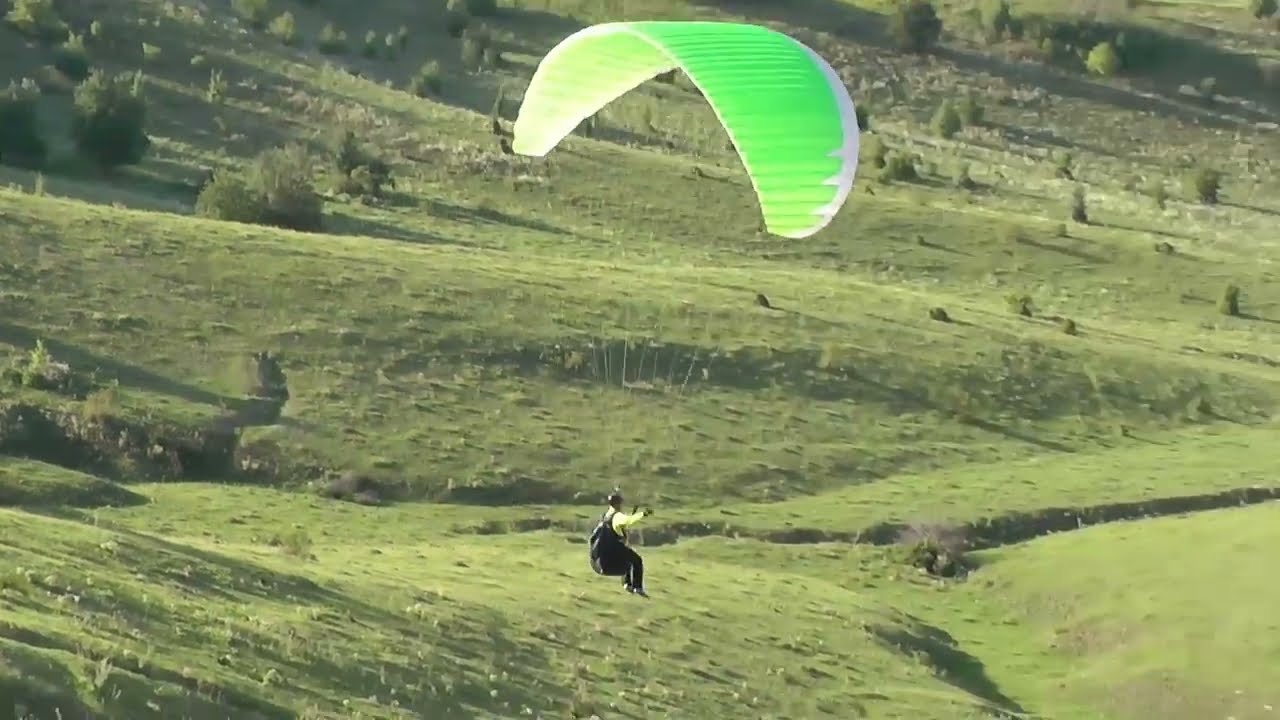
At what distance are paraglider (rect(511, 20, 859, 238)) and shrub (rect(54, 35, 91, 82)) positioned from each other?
44.4 meters

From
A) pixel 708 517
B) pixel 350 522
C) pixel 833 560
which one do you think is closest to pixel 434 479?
pixel 350 522

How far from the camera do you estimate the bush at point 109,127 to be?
53.4m

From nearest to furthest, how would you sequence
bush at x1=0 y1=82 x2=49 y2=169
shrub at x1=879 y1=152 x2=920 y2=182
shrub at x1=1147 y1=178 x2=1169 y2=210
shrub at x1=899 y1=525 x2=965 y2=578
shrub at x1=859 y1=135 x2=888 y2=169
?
shrub at x1=899 y1=525 x2=965 y2=578 < bush at x1=0 y1=82 x2=49 y2=169 < shrub at x1=879 y1=152 x2=920 y2=182 < shrub at x1=859 y1=135 x2=888 y2=169 < shrub at x1=1147 y1=178 x2=1169 y2=210

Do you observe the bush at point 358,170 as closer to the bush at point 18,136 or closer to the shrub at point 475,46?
the bush at point 18,136

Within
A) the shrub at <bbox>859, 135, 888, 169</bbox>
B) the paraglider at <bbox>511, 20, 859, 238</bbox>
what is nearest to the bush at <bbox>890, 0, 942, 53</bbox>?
the shrub at <bbox>859, 135, 888, 169</bbox>

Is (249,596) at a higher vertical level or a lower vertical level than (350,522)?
higher

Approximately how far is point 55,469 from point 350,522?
5.10 meters

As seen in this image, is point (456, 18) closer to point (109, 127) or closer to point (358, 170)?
point (358, 170)

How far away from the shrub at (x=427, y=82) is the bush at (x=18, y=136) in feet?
66.5

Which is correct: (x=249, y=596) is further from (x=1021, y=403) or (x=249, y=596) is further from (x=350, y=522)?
(x=1021, y=403)

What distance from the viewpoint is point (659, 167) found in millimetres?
60094

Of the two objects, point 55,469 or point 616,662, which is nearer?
point 616,662

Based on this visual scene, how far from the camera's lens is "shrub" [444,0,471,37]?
82.1 m

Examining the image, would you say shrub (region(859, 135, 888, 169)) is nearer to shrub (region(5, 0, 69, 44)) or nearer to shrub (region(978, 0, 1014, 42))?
shrub (region(978, 0, 1014, 42))
